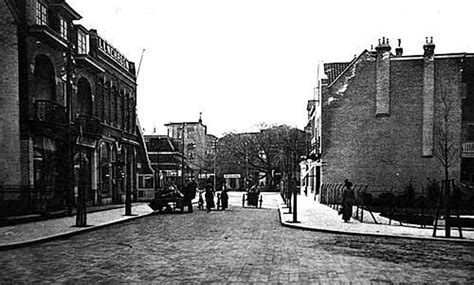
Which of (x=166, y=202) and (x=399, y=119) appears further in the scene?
(x=399, y=119)

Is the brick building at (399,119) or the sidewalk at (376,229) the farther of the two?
the brick building at (399,119)

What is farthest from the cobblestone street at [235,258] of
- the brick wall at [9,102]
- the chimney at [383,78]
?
the chimney at [383,78]

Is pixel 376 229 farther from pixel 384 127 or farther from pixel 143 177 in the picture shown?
pixel 143 177

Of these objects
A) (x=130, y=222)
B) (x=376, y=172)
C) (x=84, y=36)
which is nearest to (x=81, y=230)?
(x=130, y=222)

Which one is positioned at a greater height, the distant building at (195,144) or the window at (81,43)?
the window at (81,43)

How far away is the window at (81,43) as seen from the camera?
28.3 metres

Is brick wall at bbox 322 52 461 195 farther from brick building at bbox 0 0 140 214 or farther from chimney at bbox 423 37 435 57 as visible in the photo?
brick building at bbox 0 0 140 214

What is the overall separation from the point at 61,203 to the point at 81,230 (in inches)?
348

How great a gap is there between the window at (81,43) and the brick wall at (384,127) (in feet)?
54.6

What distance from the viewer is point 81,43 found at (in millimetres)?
28750

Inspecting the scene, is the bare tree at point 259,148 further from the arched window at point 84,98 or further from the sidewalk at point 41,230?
the sidewalk at point 41,230

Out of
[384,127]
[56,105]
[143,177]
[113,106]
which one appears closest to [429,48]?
[384,127]

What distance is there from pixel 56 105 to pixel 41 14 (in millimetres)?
4474

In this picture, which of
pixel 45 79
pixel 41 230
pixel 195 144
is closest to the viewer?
pixel 41 230
